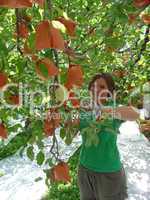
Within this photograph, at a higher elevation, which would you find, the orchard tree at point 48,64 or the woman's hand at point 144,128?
the orchard tree at point 48,64

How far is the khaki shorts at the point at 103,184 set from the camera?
1992 mm

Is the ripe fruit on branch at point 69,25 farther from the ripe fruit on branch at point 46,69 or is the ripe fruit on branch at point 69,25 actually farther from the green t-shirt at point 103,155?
the green t-shirt at point 103,155

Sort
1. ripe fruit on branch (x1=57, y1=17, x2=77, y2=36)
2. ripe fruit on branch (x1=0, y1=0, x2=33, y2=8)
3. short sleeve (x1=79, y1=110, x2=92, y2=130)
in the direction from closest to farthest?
ripe fruit on branch (x1=0, y1=0, x2=33, y2=8)
ripe fruit on branch (x1=57, y1=17, x2=77, y2=36)
short sleeve (x1=79, y1=110, x2=92, y2=130)

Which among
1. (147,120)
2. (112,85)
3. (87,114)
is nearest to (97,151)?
(112,85)

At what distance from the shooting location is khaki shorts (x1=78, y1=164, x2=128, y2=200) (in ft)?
6.54

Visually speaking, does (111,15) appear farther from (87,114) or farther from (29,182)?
(29,182)

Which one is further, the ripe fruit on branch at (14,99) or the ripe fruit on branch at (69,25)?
the ripe fruit on branch at (14,99)

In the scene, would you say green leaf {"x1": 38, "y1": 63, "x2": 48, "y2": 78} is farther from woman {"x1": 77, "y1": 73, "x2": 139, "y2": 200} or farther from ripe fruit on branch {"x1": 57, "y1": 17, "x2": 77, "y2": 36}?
woman {"x1": 77, "y1": 73, "x2": 139, "y2": 200}

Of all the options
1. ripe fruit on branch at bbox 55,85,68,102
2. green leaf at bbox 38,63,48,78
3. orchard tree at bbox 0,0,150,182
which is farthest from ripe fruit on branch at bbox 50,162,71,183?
green leaf at bbox 38,63,48,78

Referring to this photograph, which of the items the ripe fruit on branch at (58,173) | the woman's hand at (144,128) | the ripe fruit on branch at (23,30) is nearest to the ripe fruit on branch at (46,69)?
the ripe fruit on branch at (23,30)

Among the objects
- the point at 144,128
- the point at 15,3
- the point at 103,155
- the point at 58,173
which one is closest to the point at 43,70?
the point at 15,3

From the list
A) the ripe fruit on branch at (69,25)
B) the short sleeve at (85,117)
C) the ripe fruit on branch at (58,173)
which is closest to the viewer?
the ripe fruit on branch at (69,25)

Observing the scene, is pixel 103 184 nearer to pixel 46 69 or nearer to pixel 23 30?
pixel 23 30

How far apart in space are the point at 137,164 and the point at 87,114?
3.21 meters
